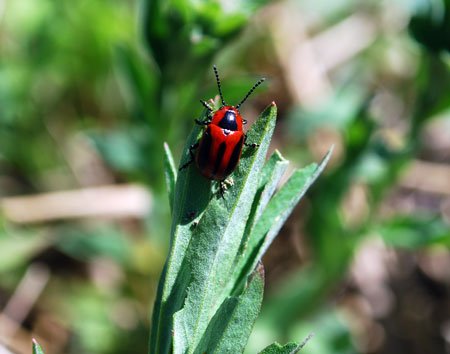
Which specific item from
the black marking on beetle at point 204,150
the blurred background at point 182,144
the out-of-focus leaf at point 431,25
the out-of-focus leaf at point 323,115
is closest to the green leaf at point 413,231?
the blurred background at point 182,144

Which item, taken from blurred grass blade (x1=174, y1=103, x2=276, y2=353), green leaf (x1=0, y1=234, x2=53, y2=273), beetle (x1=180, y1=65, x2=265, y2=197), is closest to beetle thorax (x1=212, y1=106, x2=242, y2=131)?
beetle (x1=180, y1=65, x2=265, y2=197)

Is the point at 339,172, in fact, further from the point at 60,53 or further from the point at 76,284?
the point at 60,53

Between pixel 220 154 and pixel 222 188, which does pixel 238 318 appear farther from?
pixel 220 154

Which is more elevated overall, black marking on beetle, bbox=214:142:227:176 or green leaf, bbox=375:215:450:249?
black marking on beetle, bbox=214:142:227:176

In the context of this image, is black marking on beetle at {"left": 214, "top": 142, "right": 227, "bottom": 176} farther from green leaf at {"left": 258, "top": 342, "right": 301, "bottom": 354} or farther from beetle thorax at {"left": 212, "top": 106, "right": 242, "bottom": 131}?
green leaf at {"left": 258, "top": 342, "right": 301, "bottom": 354}

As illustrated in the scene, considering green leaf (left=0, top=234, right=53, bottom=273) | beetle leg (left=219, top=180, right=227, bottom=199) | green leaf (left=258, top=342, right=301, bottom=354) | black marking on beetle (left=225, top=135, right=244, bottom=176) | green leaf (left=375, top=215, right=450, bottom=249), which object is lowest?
green leaf (left=375, top=215, right=450, bottom=249)

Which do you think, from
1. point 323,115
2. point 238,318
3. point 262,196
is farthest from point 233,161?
point 323,115
